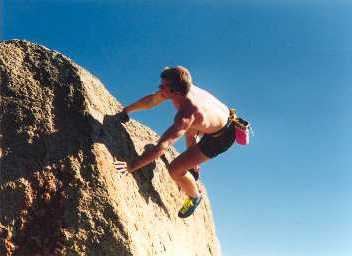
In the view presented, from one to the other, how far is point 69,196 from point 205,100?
7.83 feet

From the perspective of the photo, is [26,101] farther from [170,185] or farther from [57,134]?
[170,185]

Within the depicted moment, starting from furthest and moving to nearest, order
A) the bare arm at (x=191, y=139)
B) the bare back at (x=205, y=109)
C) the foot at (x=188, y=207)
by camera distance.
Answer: the bare arm at (x=191, y=139)
the foot at (x=188, y=207)
the bare back at (x=205, y=109)

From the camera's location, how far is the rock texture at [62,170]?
253 inches

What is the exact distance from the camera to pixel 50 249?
6434 millimetres

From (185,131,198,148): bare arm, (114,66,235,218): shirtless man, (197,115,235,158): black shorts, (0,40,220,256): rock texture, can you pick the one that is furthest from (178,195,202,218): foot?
(185,131,198,148): bare arm

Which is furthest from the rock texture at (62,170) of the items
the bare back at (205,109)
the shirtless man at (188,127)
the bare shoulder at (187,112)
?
the bare back at (205,109)

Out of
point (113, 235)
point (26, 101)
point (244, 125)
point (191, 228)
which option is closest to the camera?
point (113, 235)

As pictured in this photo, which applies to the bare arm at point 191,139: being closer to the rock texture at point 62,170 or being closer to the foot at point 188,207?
the foot at point 188,207

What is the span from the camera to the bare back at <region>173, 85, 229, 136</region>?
281 inches

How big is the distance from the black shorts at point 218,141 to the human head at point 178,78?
962mm

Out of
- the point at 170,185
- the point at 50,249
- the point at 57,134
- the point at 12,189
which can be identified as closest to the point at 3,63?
the point at 57,134

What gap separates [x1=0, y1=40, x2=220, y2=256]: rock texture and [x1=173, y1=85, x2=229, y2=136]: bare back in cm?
107

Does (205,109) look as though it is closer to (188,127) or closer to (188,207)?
(188,127)

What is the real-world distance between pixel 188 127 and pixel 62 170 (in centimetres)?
173
